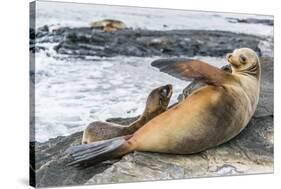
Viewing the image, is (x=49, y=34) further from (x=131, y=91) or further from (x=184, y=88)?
(x=184, y=88)

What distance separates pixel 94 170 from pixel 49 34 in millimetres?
1489

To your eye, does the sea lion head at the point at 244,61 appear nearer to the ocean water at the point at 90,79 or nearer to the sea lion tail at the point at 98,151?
the ocean water at the point at 90,79

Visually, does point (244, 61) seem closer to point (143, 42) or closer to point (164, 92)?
point (164, 92)

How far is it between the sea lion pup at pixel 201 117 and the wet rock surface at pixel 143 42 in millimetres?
140

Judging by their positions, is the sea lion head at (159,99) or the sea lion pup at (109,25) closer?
the sea lion pup at (109,25)

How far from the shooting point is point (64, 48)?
Answer: 6387 millimetres

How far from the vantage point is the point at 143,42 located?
6.81 metres

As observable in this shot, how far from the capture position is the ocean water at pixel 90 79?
246 inches

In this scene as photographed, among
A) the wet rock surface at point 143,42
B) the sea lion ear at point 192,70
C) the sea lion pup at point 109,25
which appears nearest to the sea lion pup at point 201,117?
the sea lion ear at point 192,70

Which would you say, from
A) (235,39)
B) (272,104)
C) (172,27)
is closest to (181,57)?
(172,27)

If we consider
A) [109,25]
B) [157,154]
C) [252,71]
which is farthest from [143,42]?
[252,71]

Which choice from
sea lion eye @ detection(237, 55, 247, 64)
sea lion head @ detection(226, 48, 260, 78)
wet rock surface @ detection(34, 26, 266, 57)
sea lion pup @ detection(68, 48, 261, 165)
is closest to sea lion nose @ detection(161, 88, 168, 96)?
sea lion pup @ detection(68, 48, 261, 165)

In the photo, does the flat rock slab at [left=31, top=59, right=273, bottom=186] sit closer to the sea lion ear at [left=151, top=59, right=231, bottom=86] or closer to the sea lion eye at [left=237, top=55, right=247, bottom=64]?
the sea lion ear at [left=151, top=59, right=231, bottom=86]

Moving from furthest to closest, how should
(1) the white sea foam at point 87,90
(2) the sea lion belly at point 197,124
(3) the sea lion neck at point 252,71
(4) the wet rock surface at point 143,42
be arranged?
1. (3) the sea lion neck at point 252,71
2. (2) the sea lion belly at point 197,124
3. (4) the wet rock surface at point 143,42
4. (1) the white sea foam at point 87,90
